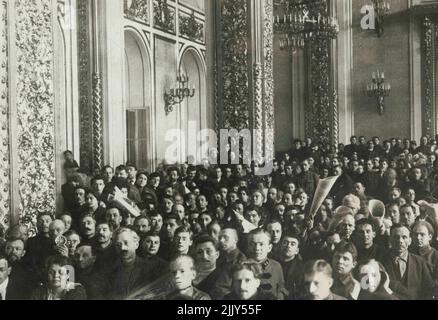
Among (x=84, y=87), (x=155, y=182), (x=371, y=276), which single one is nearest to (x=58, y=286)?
(x=371, y=276)

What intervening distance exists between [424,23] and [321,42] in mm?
2342

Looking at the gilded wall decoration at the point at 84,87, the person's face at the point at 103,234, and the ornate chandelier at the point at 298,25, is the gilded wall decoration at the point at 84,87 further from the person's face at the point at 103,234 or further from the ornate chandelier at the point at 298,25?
the person's face at the point at 103,234

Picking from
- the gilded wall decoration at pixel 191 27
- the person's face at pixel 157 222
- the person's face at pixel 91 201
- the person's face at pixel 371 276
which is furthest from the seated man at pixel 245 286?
the gilded wall decoration at pixel 191 27

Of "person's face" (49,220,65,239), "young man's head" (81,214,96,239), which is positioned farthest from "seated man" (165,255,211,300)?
"person's face" (49,220,65,239)

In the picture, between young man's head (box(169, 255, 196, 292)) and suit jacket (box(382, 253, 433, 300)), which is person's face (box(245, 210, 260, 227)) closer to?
suit jacket (box(382, 253, 433, 300))

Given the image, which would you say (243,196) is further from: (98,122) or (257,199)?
(98,122)

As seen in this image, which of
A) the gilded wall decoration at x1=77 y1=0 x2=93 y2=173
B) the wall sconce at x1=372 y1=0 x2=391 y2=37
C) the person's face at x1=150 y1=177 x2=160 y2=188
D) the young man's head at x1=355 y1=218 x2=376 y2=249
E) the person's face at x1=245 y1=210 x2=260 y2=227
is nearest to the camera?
the young man's head at x1=355 y1=218 x2=376 y2=249

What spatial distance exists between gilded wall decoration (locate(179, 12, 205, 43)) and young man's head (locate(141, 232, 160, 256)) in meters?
9.31

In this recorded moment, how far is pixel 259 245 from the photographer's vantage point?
5867 mm

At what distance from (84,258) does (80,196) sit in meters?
1.90

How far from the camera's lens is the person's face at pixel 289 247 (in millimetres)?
5992

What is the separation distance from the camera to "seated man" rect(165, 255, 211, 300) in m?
5.25

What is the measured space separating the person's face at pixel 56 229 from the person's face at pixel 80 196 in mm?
1204
